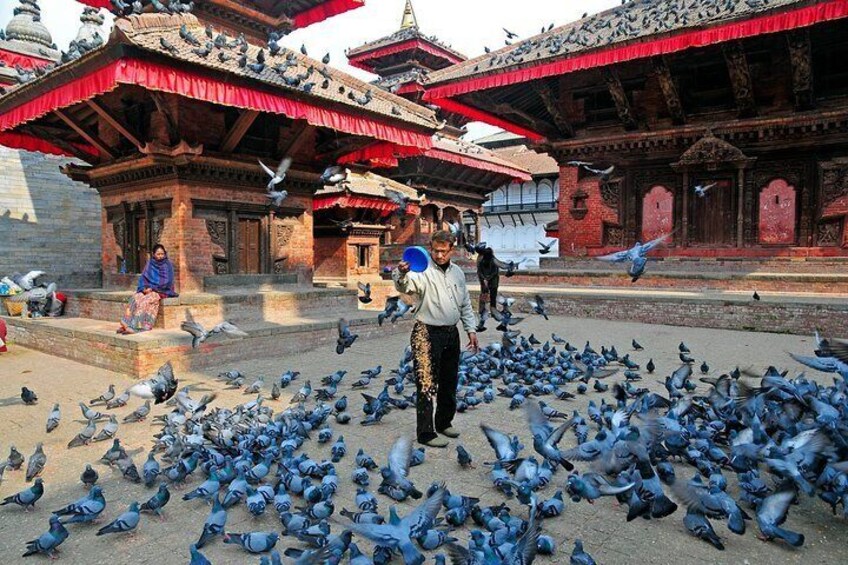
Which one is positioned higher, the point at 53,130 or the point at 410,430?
the point at 53,130

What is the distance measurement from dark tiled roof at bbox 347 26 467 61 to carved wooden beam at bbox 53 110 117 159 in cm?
2085

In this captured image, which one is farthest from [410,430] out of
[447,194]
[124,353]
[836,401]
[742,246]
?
[447,194]

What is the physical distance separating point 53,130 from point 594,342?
442 inches

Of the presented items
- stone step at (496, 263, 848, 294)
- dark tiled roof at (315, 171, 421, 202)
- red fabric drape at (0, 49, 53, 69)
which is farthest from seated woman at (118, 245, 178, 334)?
red fabric drape at (0, 49, 53, 69)

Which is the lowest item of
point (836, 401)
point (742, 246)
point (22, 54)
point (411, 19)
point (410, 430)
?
point (410, 430)

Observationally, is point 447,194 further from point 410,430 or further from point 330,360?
point 410,430

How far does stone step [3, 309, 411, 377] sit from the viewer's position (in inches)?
288

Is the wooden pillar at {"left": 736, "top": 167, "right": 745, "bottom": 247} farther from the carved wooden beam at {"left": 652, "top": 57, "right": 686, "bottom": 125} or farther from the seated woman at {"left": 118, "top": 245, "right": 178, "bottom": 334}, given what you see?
the seated woman at {"left": 118, "top": 245, "right": 178, "bottom": 334}

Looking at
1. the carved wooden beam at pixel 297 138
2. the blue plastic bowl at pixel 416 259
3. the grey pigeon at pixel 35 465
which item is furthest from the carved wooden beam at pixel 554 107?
the grey pigeon at pixel 35 465

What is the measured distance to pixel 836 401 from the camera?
13.1ft

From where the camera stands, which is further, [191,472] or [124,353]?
[124,353]

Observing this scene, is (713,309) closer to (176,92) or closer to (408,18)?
(176,92)

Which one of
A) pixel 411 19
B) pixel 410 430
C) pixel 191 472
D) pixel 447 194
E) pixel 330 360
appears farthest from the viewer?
pixel 411 19

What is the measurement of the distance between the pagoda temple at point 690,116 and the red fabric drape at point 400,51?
1241 cm
